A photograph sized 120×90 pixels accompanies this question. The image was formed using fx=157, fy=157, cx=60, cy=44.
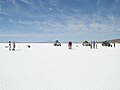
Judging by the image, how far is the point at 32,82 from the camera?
238 inches

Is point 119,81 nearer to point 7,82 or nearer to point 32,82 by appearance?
point 32,82

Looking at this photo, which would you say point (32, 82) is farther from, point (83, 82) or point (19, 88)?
point (83, 82)

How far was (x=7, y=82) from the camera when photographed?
6090 millimetres

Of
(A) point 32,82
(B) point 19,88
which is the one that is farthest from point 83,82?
(B) point 19,88

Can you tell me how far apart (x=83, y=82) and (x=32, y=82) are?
6.41 ft

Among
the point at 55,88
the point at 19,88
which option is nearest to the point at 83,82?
the point at 55,88

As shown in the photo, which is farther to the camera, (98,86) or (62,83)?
(62,83)

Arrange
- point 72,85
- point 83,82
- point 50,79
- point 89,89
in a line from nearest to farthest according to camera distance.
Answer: point 89,89 < point 72,85 < point 83,82 < point 50,79

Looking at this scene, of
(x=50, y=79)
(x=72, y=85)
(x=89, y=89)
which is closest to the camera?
(x=89, y=89)

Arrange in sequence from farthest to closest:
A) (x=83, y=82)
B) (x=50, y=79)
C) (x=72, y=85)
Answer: (x=50, y=79) < (x=83, y=82) < (x=72, y=85)


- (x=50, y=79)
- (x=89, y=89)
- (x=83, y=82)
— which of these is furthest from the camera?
(x=50, y=79)

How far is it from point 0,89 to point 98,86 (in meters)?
3.35

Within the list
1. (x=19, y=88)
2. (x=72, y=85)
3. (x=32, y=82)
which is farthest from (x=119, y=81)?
(x=19, y=88)

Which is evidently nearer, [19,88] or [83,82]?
[19,88]
